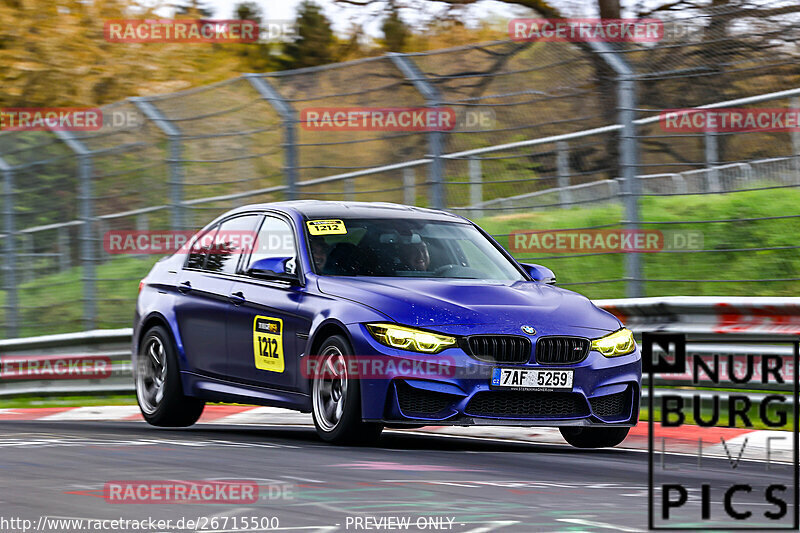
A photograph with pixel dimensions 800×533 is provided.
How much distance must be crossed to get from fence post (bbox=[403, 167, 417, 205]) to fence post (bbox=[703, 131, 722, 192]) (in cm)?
297

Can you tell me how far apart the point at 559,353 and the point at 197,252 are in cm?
331

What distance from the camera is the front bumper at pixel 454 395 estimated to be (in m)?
8.46

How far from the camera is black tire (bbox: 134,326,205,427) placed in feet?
35.0

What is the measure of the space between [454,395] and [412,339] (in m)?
0.39

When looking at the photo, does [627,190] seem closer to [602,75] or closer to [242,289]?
[602,75]

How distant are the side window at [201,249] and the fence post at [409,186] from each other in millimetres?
2527

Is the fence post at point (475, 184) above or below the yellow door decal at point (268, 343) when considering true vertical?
above

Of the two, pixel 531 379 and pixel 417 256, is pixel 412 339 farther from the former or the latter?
pixel 417 256

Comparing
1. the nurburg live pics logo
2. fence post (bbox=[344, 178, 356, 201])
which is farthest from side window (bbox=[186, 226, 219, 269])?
the nurburg live pics logo

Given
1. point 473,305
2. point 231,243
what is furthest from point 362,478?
point 231,243

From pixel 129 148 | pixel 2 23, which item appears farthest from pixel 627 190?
pixel 2 23

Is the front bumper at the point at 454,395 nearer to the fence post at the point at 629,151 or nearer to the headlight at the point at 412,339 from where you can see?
the headlight at the point at 412,339

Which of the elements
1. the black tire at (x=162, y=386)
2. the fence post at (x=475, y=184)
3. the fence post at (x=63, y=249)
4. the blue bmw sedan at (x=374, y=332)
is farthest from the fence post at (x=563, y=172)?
the fence post at (x=63, y=249)

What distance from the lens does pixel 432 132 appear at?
12602mm
